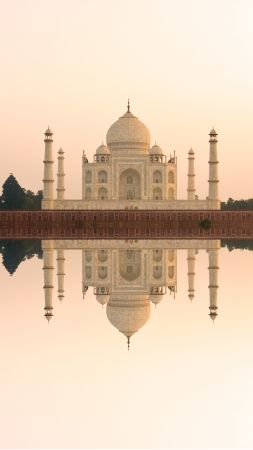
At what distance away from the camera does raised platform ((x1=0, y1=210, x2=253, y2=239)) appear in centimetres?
3056

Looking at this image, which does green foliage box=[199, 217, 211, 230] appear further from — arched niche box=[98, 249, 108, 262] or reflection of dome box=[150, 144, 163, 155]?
arched niche box=[98, 249, 108, 262]

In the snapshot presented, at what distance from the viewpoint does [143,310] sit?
980 cm

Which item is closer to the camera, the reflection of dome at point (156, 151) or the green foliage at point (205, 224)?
the green foliage at point (205, 224)

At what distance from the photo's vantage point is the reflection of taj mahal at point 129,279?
942 centimetres

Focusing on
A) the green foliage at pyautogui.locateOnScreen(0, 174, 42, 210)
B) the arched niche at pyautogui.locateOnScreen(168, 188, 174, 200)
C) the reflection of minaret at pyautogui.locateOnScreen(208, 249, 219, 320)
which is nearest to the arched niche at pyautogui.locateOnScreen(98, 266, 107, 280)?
the reflection of minaret at pyautogui.locateOnScreen(208, 249, 219, 320)

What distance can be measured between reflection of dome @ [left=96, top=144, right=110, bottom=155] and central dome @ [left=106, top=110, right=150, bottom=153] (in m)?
0.27

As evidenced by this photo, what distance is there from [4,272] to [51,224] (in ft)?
57.0

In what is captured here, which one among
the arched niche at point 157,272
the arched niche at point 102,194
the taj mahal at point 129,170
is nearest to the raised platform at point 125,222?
the taj mahal at point 129,170

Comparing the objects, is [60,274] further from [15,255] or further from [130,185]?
[130,185]

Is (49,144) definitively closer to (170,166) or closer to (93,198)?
(93,198)

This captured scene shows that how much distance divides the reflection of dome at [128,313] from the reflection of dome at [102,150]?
79.4 feet

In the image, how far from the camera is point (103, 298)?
11.2 meters

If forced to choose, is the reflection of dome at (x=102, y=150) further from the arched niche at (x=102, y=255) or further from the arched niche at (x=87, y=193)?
the arched niche at (x=102, y=255)

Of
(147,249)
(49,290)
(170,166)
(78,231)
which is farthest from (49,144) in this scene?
(49,290)
